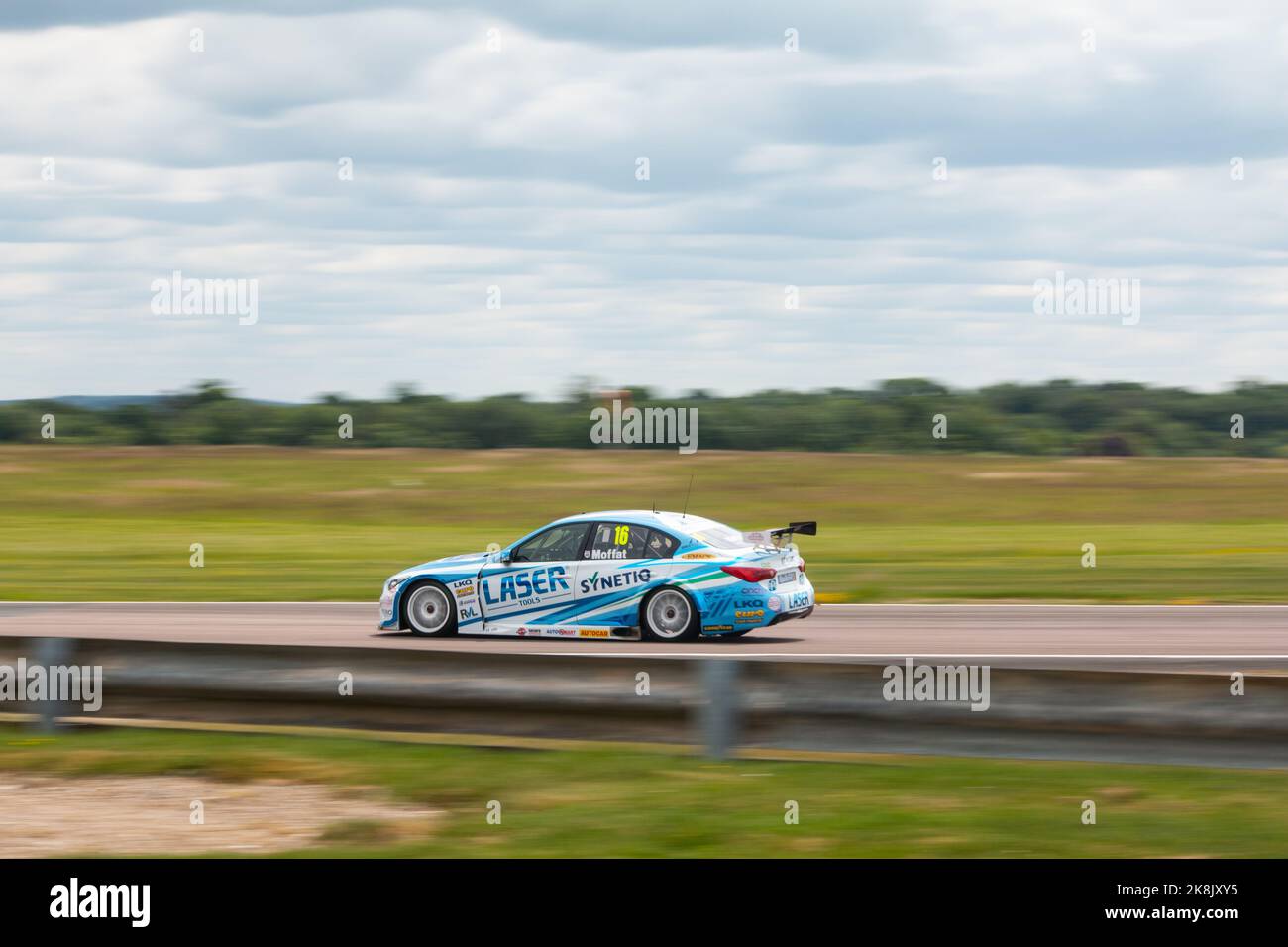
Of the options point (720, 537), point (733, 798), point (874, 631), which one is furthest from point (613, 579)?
point (733, 798)

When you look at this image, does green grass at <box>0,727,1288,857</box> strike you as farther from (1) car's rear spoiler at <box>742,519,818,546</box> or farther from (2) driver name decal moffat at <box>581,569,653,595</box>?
(1) car's rear spoiler at <box>742,519,818,546</box>

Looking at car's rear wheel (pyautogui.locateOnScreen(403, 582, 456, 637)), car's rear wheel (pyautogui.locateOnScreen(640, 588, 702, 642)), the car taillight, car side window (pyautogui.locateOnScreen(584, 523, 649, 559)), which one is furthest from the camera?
car's rear wheel (pyautogui.locateOnScreen(403, 582, 456, 637))

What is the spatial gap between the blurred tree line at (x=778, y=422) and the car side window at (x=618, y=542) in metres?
31.9

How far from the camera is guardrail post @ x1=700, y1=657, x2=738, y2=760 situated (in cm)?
845

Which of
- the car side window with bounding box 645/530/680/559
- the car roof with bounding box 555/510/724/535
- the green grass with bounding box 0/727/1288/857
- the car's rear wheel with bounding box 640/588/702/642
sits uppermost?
the car roof with bounding box 555/510/724/535

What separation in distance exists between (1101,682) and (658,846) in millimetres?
2773

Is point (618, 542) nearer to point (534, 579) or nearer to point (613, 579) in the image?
point (613, 579)

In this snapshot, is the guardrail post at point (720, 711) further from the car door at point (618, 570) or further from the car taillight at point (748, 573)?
the car door at point (618, 570)

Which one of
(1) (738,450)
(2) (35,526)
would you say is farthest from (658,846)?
(1) (738,450)

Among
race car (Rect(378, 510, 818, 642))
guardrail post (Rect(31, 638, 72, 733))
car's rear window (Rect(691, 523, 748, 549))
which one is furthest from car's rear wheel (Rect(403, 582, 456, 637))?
guardrail post (Rect(31, 638, 72, 733))

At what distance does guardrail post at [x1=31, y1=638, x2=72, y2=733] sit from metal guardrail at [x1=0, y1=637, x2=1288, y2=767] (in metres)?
0.01

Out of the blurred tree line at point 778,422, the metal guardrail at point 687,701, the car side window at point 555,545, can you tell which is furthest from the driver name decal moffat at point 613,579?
the blurred tree line at point 778,422

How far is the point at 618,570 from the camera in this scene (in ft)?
46.8

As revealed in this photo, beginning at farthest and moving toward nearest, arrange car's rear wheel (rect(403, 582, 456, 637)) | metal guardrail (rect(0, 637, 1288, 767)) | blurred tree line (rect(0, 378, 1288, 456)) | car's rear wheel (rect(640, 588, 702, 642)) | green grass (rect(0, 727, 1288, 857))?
blurred tree line (rect(0, 378, 1288, 456)) → car's rear wheel (rect(403, 582, 456, 637)) → car's rear wheel (rect(640, 588, 702, 642)) → metal guardrail (rect(0, 637, 1288, 767)) → green grass (rect(0, 727, 1288, 857))
